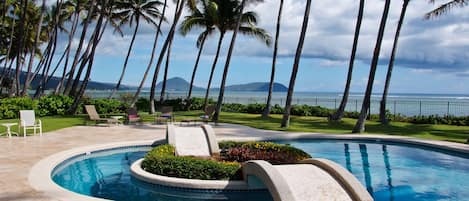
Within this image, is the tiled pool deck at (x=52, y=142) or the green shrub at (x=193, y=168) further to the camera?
the green shrub at (x=193, y=168)

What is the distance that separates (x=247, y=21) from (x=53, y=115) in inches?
499

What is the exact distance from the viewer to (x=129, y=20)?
3083 cm

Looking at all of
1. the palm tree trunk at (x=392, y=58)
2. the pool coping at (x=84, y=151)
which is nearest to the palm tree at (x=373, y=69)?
the pool coping at (x=84, y=151)

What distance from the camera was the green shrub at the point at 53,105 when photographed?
21.9 m

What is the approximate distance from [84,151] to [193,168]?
4.69 m

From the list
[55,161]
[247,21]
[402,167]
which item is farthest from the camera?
[247,21]

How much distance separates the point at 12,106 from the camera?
20.1m

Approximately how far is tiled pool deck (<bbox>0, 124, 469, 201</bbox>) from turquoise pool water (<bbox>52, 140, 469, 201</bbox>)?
0.80m

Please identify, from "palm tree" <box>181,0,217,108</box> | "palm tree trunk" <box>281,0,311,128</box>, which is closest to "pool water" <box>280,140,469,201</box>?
"palm tree trunk" <box>281,0,311,128</box>

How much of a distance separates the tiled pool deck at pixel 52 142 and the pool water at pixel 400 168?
1046mm

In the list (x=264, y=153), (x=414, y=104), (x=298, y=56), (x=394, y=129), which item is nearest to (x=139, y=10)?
(x=298, y=56)

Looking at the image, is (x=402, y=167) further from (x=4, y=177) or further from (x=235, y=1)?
(x=235, y=1)

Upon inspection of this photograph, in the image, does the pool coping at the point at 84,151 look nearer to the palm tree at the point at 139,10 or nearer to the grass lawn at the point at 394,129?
the grass lawn at the point at 394,129

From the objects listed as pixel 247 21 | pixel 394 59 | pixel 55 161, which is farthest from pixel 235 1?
pixel 55 161
